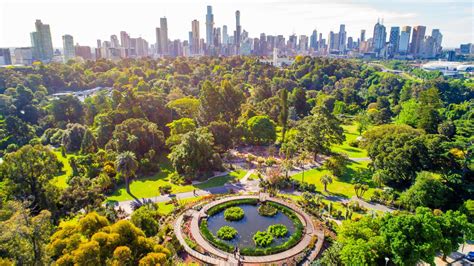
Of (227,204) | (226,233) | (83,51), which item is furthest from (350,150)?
(83,51)

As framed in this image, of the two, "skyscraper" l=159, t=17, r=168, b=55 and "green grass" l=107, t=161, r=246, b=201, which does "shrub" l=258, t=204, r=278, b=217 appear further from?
"skyscraper" l=159, t=17, r=168, b=55

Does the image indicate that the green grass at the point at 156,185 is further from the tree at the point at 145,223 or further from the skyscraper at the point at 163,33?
the skyscraper at the point at 163,33

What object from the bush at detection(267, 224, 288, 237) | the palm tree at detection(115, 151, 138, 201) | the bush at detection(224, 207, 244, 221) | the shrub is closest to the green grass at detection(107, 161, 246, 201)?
the palm tree at detection(115, 151, 138, 201)

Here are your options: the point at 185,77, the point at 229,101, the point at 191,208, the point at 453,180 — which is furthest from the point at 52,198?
the point at 185,77

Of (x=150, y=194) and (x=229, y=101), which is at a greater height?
(x=229, y=101)

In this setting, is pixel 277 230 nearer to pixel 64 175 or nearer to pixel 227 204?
pixel 227 204

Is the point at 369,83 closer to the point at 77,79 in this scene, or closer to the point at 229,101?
the point at 229,101

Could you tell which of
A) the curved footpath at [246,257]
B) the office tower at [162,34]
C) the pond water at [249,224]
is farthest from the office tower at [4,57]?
the pond water at [249,224]
